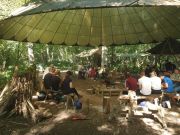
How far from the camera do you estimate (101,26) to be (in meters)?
10.4

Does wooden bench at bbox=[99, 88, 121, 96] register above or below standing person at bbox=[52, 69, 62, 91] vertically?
below

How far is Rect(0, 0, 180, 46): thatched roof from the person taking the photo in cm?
901

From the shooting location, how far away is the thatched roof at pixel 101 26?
9014mm

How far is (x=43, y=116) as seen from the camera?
37.5 ft

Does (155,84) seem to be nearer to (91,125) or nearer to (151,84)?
(151,84)

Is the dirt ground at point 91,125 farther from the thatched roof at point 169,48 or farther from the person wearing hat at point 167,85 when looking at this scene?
the thatched roof at point 169,48

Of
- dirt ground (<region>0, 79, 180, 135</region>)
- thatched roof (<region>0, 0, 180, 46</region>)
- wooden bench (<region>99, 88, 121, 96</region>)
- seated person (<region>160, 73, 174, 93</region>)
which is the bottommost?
dirt ground (<region>0, 79, 180, 135</region>)

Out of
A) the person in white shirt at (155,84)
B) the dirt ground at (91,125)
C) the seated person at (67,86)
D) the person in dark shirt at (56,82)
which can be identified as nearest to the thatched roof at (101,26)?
the dirt ground at (91,125)

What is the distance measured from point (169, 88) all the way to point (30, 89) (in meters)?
6.14

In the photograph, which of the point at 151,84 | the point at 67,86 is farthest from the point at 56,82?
the point at 151,84

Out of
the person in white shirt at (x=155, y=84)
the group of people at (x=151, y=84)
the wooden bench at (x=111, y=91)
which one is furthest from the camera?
the wooden bench at (x=111, y=91)

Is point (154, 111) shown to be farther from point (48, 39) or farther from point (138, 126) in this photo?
point (48, 39)

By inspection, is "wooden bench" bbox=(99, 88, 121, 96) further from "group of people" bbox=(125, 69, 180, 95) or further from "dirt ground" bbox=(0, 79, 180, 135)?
"dirt ground" bbox=(0, 79, 180, 135)

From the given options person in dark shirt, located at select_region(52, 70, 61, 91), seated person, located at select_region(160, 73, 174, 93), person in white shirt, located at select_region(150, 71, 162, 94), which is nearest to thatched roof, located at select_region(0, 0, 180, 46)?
person in white shirt, located at select_region(150, 71, 162, 94)
